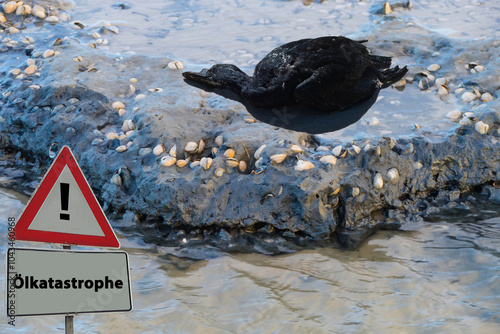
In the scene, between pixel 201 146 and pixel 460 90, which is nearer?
pixel 201 146

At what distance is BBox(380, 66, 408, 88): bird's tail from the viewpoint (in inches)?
214

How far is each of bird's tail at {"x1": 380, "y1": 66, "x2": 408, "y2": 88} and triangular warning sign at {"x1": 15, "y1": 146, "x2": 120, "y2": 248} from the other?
3.58 meters

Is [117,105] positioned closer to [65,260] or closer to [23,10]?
[65,260]

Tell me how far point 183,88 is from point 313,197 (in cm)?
200

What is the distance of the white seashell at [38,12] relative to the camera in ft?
25.8

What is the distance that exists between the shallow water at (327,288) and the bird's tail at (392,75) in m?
1.67

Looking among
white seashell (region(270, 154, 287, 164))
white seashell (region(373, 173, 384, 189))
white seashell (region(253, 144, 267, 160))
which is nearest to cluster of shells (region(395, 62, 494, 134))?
white seashell (region(373, 173, 384, 189))

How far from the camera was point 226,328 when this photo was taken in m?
3.37

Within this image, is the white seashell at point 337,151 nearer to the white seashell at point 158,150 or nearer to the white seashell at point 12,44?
the white seashell at point 158,150

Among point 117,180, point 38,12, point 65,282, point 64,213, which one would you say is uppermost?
point 38,12

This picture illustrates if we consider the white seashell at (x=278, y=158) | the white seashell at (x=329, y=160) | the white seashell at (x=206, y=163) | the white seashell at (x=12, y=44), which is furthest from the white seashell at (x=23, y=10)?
the white seashell at (x=329, y=160)

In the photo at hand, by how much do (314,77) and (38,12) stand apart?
4835 millimetres

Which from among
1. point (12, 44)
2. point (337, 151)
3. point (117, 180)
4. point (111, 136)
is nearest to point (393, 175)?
point (337, 151)

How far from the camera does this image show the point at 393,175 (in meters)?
4.47
